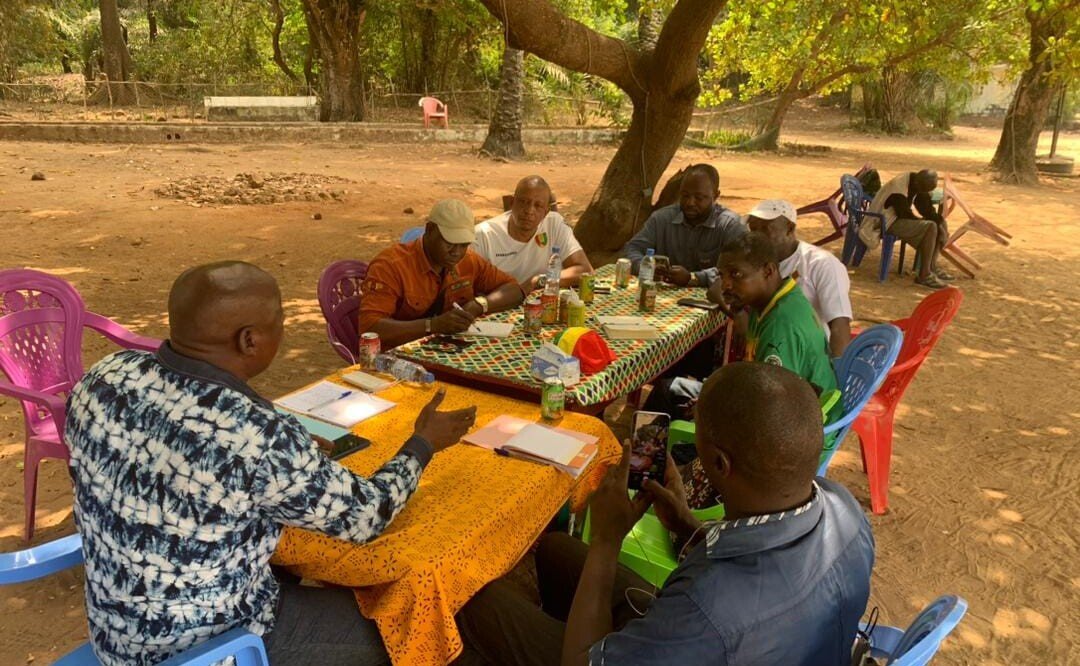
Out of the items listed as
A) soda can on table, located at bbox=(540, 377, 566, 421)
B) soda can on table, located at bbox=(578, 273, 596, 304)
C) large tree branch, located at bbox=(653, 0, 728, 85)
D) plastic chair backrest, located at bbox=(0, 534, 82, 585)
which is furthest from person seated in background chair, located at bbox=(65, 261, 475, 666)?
large tree branch, located at bbox=(653, 0, 728, 85)

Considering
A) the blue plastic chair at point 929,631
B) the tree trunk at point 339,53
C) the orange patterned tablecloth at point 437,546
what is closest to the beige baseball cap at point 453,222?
the orange patterned tablecloth at point 437,546

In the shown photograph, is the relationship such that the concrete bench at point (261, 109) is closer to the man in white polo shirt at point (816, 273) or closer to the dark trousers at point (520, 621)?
the man in white polo shirt at point (816, 273)

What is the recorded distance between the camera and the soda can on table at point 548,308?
4020mm

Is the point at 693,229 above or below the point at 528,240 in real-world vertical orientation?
above

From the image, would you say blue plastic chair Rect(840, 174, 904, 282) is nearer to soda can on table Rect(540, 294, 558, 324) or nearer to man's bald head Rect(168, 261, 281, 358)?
soda can on table Rect(540, 294, 558, 324)

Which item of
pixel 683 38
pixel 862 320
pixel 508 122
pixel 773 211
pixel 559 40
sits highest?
pixel 683 38

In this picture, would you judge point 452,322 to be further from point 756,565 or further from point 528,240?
point 756,565

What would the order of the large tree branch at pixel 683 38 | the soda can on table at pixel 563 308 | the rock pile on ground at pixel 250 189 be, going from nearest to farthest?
the soda can on table at pixel 563 308 → the large tree branch at pixel 683 38 → the rock pile on ground at pixel 250 189

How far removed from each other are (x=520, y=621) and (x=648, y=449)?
4.28ft

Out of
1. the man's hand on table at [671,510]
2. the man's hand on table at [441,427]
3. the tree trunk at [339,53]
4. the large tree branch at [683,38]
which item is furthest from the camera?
the tree trunk at [339,53]

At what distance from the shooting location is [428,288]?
4.04m

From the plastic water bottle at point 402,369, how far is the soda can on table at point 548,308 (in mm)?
1001

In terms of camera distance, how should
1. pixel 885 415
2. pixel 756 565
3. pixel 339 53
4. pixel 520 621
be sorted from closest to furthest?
pixel 756 565, pixel 520 621, pixel 885 415, pixel 339 53

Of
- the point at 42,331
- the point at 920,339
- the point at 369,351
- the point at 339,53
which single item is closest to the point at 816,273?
the point at 920,339
